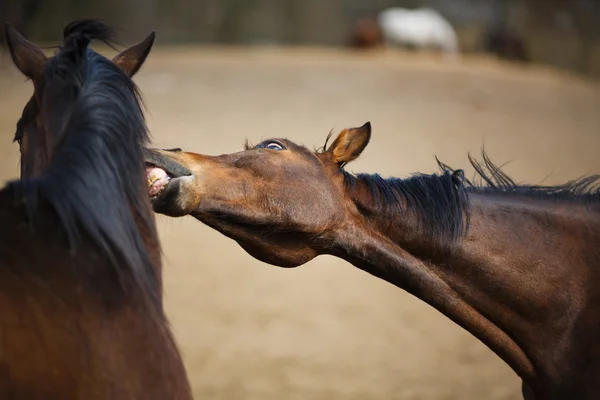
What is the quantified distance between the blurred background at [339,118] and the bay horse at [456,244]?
599mm

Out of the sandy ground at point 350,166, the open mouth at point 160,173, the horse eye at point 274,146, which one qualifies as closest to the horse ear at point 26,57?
the open mouth at point 160,173

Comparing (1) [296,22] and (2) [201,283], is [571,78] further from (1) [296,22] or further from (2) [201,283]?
(2) [201,283]

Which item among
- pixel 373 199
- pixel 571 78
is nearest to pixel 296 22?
pixel 571 78

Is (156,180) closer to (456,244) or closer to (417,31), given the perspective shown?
(456,244)

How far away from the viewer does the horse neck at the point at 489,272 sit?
282cm

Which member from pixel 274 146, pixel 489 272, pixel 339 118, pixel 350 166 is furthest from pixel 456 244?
pixel 339 118

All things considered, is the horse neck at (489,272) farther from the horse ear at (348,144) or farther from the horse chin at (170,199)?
the horse chin at (170,199)

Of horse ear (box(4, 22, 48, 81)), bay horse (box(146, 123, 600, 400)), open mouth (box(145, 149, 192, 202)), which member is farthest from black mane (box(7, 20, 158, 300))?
bay horse (box(146, 123, 600, 400))

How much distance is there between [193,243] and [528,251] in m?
5.39

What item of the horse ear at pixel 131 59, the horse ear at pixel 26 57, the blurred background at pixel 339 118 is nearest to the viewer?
the horse ear at pixel 26 57

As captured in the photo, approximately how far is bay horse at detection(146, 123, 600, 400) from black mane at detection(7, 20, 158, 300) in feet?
2.57

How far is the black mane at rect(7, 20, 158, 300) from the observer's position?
1645 mm

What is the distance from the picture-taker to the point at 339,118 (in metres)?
11.5

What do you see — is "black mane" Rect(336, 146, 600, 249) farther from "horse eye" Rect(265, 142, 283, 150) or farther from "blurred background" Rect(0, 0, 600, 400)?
"blurred background" Rect(0, 0, 600, 400)
